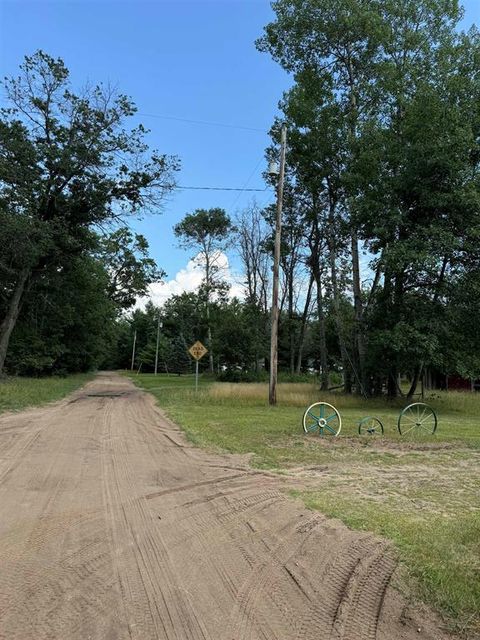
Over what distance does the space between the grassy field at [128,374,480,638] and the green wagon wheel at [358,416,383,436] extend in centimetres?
27

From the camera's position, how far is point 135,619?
3.27 metres

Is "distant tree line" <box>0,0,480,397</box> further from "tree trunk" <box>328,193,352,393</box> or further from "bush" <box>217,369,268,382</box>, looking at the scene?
"bush" <box>217,369,268,382</box>

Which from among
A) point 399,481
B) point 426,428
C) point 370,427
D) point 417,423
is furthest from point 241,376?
point 399,481

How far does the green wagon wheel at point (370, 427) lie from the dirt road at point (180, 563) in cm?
551

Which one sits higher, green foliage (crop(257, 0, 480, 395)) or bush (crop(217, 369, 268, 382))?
green foliage (crop(257, 0, 480, 395))

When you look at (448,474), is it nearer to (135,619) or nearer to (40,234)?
(135,619)

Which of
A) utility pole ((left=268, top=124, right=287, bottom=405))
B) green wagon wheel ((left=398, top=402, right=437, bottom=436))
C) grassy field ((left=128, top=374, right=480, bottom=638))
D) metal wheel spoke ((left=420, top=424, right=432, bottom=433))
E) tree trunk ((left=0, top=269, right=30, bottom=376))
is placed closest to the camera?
grassy field ((left=128, top=374, right=480, bottom=638))

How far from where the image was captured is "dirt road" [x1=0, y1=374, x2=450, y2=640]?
10.6ft

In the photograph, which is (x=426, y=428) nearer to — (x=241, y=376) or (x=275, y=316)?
(x=275, y=316)

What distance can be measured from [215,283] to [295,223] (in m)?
23.6

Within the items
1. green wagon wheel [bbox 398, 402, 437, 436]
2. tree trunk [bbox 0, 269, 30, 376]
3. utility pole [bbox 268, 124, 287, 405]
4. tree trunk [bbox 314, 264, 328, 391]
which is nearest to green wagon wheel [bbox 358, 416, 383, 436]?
green wagon wheel [bbox 398, 402, 437, 436]

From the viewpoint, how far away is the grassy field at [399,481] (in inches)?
154

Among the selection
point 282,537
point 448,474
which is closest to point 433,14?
point 448,474

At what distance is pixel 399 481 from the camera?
7.32m
